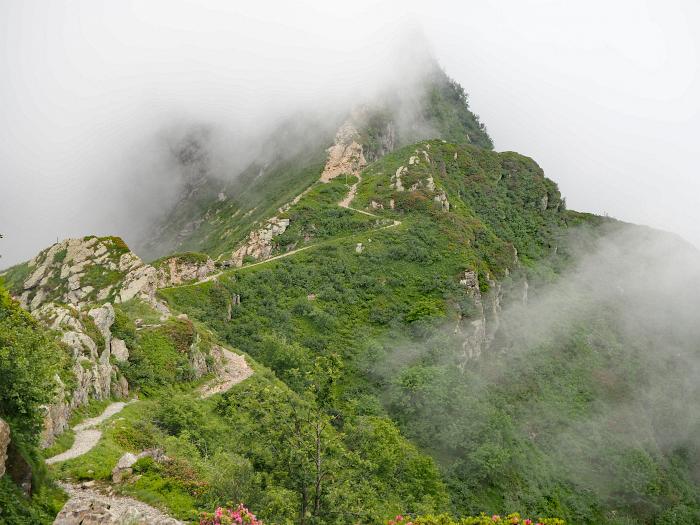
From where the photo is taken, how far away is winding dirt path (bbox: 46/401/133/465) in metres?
19.2

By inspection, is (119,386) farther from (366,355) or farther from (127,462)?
(366,355)

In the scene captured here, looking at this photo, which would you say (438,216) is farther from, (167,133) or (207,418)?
(167,133)

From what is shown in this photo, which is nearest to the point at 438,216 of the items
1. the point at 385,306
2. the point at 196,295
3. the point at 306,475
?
the point at 385,306

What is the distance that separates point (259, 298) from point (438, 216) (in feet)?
112

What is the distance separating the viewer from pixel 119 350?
3209 centimetres

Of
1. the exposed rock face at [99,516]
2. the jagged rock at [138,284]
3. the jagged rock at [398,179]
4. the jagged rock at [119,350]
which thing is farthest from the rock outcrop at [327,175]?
the exposed rock face at [99,516]

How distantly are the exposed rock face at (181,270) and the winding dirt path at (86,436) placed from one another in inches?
1477

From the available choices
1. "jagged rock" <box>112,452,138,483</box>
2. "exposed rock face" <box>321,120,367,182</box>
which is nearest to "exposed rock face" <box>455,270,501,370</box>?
"exposed rock face" <box>321,120,367,182</box>

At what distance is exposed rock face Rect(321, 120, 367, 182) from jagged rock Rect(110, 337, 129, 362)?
72.6 meters

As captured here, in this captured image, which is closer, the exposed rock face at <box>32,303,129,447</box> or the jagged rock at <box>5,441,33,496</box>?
the jagged rock at <box>5,441,33,496</box>

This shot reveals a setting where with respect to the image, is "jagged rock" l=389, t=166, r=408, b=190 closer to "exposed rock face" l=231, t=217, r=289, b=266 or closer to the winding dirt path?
"exposed rock face" l=231, t=217, r=289, b=266

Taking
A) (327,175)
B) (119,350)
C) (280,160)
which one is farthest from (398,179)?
(119,350)

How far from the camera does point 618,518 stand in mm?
55188

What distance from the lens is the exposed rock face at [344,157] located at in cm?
10431
